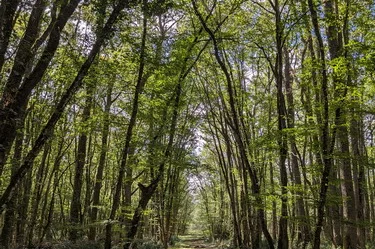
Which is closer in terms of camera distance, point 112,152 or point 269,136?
point 269,136

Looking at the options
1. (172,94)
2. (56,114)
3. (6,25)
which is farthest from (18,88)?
(172,94)

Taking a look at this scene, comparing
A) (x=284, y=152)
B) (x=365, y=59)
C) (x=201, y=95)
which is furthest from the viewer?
(x=201, y=95)

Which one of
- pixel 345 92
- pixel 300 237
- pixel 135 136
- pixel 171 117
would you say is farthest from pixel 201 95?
pixel 345 92

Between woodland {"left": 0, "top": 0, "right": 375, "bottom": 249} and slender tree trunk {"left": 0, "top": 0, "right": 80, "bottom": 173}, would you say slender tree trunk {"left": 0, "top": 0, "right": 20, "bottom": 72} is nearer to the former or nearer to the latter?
woodland {"left": 0, "top": 0, "right": 375, "bottom": 249}

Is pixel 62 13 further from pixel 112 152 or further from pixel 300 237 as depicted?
pixel 300 237

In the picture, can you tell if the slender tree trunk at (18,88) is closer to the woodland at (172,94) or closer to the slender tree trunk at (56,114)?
the woodland at (172,94)

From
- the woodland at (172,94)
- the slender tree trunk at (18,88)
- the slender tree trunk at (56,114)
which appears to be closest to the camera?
the slender tree trunk at (18,88)

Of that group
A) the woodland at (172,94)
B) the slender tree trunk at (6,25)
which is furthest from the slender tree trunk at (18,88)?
the slender tree trunk at (6,25)

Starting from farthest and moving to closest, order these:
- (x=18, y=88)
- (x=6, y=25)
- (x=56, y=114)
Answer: (x=56, y=114) → (x=18, y=88) → (x=6, y=25)

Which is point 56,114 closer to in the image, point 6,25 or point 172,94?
point 6,25

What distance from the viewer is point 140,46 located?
761 cm

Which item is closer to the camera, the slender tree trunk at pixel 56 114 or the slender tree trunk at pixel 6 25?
the slender tree trunk at pixel 6 25

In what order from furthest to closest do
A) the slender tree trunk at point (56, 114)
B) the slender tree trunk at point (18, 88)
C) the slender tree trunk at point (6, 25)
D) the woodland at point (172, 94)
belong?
the woodland at point (172, 94), the slender tree trunk at point (56, 114), the slender tree trunk at point (18, 88), the slender tree trunk at point (6, 25)

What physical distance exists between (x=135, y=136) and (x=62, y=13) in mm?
4897
